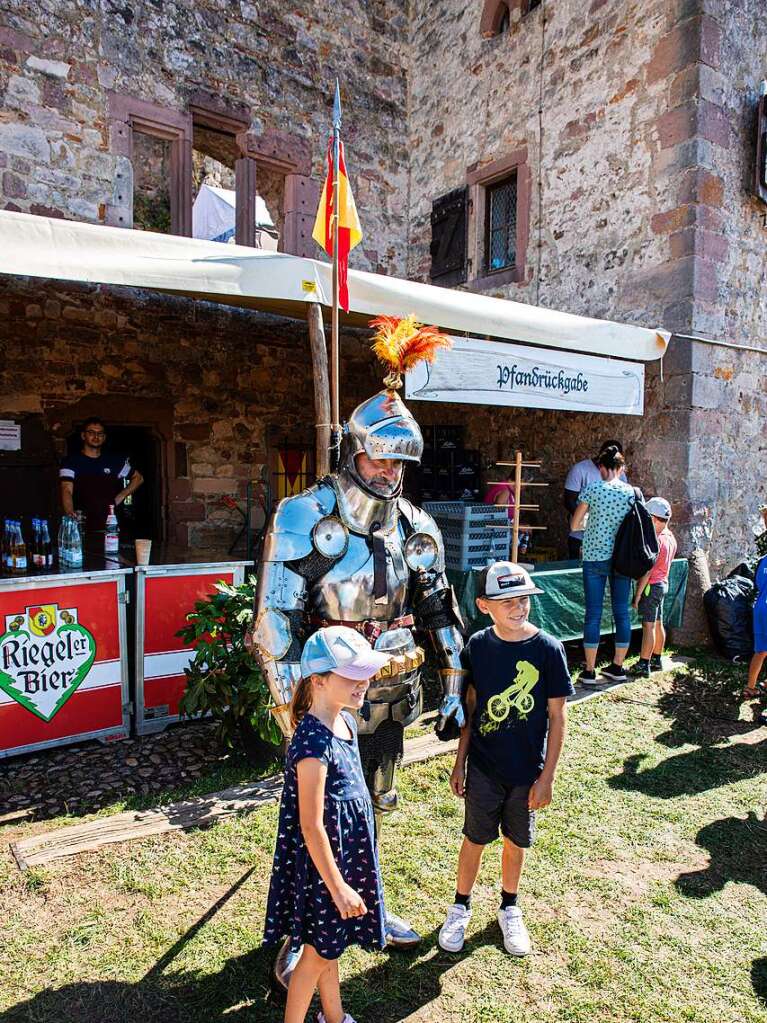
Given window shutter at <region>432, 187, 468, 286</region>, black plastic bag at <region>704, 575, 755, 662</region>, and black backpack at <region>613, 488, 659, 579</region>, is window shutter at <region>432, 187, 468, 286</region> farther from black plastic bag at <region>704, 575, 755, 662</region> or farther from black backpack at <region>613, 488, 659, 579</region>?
black plastic bag at <region>704, 575, 755, 662</region>

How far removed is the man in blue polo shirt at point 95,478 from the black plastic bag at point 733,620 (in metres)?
5.19

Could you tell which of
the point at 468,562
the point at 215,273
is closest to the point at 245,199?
the point at 215,273

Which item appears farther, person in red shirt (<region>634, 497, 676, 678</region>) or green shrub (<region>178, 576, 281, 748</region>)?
person in red shirt (<region>634, 497, 676, 678</region>)

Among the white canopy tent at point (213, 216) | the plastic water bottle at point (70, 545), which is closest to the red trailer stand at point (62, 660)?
the plastic water bottle at point (70, 545)

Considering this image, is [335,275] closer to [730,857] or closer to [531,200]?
[730,857]

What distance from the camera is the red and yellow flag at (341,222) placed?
11.8 feet

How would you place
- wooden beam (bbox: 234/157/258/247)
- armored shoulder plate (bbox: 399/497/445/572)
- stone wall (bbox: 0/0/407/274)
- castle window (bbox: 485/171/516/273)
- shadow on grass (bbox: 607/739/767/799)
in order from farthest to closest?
1. castle window (bbox: 485/171/516/273)
2. wooden beam (bbox: 234/157/258/247)
3. stone wall (bbox: 0/0/407/274)
4. shadow on grass (bbox: 607/739/767/799)
5. armored shoulder plate (bbox: 399/497/445/572)

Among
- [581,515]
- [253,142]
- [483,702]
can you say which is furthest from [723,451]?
[253,142]

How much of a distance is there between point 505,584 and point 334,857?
1.01 metres

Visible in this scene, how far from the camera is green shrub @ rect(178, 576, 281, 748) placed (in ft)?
12.0

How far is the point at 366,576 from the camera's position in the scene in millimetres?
2469

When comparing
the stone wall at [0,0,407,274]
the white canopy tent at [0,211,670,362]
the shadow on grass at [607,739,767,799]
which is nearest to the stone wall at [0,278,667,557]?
the stone wall at [0,0,407,274]

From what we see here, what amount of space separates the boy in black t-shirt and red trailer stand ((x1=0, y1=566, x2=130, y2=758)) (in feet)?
8.21

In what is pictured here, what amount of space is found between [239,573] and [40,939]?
8.00 feet
